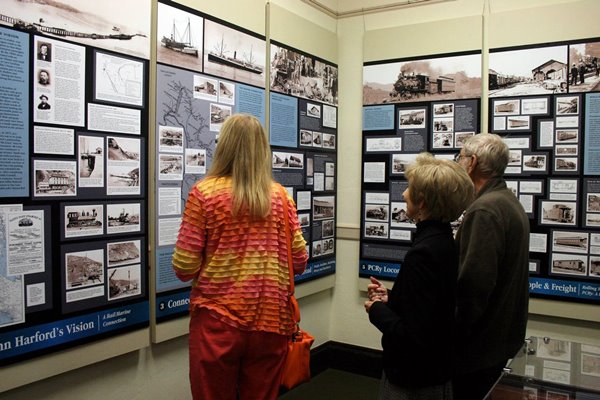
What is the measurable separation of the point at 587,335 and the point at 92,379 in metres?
3.01

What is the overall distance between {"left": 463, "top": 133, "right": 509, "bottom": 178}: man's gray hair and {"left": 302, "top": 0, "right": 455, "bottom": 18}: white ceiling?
2.09 m

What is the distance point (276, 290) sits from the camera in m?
2.07

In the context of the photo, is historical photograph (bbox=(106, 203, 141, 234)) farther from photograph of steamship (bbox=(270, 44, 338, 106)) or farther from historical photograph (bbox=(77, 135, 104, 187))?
photograph of steamship (bbox=(270, 44, 338, 106))

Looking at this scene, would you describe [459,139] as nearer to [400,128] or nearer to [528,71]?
[400,128]

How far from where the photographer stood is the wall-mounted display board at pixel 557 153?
10.7ft

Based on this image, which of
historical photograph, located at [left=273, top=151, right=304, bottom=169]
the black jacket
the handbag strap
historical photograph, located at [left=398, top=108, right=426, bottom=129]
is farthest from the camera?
historical photograph, located at [left=398, top=108, right=426, bottom=129]

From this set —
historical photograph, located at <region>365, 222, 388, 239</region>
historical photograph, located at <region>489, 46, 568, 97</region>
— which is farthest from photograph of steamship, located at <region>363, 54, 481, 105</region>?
historical photograph, located at <region>365, 222, 388, 239</region>

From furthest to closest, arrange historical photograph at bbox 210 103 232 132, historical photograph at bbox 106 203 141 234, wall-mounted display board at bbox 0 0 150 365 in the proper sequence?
historical photograph at bbox 210 103 232 132
historical photograph at bbox 106 203 141 234
wall-mounted display board at bbox 0 0 150 365

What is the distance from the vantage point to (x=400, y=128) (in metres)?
3.94

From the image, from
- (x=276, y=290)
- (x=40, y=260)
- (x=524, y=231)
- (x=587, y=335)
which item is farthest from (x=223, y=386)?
(x=587, y=335)

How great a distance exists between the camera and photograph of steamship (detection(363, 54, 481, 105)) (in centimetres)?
368

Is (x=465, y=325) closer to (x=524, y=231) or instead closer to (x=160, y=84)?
(x=524, y=231)

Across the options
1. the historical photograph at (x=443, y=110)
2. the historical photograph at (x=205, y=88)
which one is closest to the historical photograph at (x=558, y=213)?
the historical photograph at (x=443, y=110)

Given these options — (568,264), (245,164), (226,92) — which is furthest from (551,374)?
(226,92)
